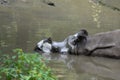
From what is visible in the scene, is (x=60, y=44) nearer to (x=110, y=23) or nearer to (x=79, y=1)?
(x=110, y=23)

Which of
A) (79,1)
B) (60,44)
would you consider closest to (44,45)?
(60,44)

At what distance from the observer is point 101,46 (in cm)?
881

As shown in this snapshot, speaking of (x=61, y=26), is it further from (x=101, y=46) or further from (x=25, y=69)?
(x=25, y=69)

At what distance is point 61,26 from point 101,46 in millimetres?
4012

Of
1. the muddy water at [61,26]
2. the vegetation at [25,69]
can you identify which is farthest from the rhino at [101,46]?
the vegetation at [25,69]

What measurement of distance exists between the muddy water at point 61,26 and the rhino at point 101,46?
9.4 inches

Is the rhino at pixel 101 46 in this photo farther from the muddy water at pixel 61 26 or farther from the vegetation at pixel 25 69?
the vegetation at pixel 25 69

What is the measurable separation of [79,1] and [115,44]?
1187 cm

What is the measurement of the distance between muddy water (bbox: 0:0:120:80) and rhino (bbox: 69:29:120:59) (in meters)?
0.24

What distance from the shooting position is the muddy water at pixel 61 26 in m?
7.36

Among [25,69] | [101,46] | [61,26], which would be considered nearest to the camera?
[25,69]

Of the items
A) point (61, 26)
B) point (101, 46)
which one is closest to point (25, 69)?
point (101, 46)

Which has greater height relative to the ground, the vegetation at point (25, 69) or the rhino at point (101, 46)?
the vegetation at point (25, 69)

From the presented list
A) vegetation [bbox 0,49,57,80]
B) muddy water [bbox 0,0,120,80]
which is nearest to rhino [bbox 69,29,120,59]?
muddy water [bbox 0,0,120,80]
